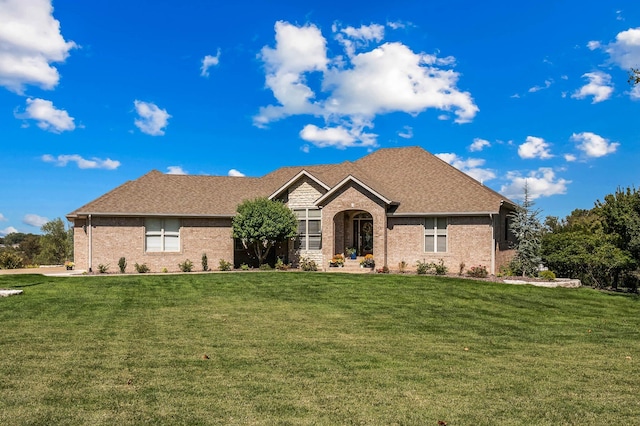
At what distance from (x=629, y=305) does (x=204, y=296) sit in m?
15.3

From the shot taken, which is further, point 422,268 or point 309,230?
point 309,230

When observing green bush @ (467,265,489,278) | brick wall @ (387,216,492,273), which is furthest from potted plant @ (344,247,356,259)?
green bush @ (467,265,489,278)

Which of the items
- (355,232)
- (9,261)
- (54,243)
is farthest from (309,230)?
(54,243)

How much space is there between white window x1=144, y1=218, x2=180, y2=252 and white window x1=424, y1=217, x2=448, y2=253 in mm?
13797

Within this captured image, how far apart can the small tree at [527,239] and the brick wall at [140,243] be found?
15.5 m

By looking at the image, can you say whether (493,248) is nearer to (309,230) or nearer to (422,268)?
(422,268)

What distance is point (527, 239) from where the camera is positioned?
76.2 feet

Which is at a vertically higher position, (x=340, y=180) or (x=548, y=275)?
(x=340, y=180)

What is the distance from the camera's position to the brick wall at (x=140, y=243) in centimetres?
2645

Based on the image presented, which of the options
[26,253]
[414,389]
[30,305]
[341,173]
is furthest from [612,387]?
[26,253]

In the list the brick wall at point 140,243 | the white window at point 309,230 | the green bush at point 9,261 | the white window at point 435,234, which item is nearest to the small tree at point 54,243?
the green bush at point 9,261

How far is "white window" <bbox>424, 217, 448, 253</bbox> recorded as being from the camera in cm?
2480

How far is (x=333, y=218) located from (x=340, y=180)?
98.3 inches

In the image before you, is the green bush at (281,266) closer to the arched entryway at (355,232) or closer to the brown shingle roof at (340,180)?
the arched entryway at (355,232)
